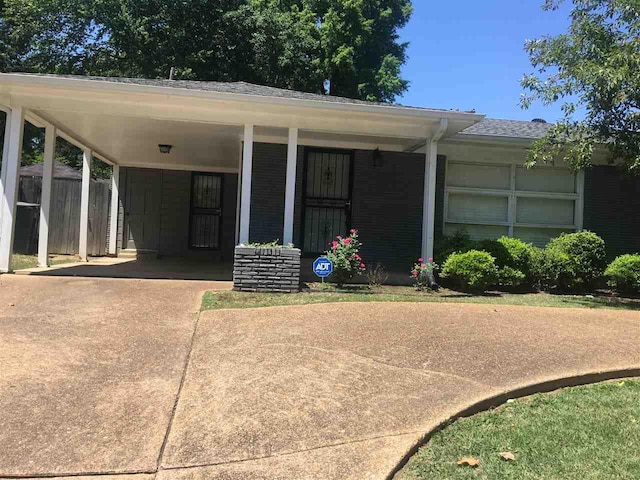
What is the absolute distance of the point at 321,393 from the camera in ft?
13.5

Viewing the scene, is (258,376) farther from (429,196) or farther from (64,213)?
(64,213)

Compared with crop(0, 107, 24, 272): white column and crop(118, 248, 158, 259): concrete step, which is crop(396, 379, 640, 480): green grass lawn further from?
crop(118, 248, 158, 259): concrete step

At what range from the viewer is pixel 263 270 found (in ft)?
28.0

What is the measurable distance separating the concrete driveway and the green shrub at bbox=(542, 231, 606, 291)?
8.24 feet

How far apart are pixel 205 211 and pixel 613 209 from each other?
10.5 meters

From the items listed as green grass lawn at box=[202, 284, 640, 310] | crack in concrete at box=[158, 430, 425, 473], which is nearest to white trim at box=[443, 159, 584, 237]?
green grass lawn at box=[202, 284, 640, 310]

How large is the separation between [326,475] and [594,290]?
907 cm

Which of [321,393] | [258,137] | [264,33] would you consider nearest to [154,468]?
[321,393]

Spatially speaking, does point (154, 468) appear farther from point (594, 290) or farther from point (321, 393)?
point (594, 290)

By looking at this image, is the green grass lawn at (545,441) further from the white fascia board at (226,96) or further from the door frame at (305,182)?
the door frame at (305,182)

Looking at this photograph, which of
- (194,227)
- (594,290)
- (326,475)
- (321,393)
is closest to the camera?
(326,475)

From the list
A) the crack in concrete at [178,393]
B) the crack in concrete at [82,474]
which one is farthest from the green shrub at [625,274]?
the crack in concrete at [82,474]

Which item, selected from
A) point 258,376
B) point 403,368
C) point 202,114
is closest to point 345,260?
point 202,114

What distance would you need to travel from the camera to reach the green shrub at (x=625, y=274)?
969 centimetres
